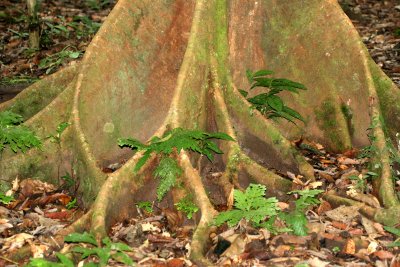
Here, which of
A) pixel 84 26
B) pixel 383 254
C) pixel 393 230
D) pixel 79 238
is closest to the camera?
pixel 79 238

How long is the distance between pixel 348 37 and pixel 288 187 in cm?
190

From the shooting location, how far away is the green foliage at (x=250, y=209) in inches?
176

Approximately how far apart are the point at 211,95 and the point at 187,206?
1.33 meters

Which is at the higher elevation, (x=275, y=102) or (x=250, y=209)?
(x=275, y=102)

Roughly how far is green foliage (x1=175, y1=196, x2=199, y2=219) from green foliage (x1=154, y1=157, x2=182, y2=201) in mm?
166

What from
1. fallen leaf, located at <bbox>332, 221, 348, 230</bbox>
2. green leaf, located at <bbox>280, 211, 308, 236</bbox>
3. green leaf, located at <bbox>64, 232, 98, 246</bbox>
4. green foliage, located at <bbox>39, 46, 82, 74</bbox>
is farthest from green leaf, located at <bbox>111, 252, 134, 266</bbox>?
green foliage, located at <bbox>39, 46, 82, 74</bbox>

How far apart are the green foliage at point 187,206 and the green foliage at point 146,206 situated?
27 centimetres

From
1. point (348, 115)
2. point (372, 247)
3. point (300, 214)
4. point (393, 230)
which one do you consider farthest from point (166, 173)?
point (348, 115)

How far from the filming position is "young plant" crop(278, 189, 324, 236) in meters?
4.55

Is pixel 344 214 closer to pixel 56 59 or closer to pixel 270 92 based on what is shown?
pixel 270 92

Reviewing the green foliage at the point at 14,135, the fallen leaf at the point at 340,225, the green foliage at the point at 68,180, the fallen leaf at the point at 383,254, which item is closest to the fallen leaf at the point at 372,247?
the fallen leaf at the point at 383,254

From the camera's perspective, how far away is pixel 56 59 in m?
9.41

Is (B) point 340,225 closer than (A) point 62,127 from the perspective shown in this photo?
Yes

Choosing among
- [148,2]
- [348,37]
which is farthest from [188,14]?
[348,37]
